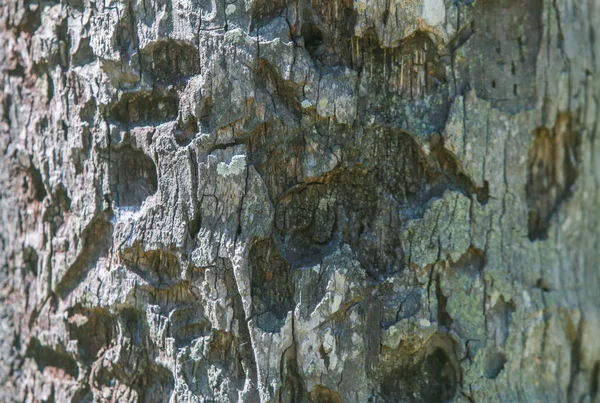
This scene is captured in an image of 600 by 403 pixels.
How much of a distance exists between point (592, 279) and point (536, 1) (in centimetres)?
70

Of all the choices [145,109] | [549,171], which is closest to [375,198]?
[549,171]

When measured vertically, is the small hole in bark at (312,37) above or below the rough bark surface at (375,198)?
above

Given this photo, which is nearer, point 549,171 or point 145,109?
point 549,171

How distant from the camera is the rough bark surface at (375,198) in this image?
150 cm

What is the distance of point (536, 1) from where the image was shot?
1530mm

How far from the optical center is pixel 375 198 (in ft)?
5.13

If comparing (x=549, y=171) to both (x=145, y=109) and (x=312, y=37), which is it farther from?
(x=145, y=109)

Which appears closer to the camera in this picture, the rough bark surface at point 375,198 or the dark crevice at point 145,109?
the rough bark surface at point 375,198

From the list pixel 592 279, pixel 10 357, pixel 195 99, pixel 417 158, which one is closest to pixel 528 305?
pixel 592 279

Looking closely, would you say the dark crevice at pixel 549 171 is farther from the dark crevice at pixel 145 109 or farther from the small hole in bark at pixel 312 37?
the dark crevice at pixel 145 109

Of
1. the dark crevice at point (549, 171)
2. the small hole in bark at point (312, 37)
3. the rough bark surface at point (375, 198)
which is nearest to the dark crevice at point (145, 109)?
the rough bark surface at point (375, 198)

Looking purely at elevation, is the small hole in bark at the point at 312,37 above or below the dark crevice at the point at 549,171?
above

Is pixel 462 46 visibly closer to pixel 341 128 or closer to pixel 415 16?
pixel 415 16

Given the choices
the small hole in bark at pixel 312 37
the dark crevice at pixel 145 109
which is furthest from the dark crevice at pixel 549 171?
the dark crevice at pixel 145 109
